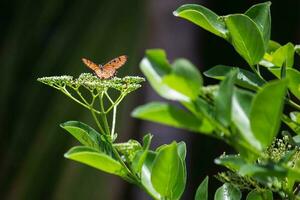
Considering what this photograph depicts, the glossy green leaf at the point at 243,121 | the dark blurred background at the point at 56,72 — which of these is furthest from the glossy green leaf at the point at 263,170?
the dark blurred background at the point at 56,72

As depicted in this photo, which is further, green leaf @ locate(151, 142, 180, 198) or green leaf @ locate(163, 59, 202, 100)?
green leaf @ locate(151, 142, 180, 198)

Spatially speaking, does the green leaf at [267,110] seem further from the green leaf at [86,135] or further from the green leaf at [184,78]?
the green leaf at [86,135]

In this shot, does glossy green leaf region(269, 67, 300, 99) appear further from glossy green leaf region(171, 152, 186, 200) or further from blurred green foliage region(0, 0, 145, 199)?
blurred green foliage region(0, 0, 145, 199)

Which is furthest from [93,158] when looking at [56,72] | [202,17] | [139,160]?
[56,72]

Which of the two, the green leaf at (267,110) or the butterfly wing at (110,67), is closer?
the green leaf at (267,110)

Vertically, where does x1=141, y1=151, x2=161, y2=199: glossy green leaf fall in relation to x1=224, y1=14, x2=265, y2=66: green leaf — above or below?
below

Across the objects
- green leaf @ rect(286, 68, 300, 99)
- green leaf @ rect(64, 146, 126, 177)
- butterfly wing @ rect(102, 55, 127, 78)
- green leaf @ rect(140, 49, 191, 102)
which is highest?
butterfly wing @ rect(102, 55, 127, 78)

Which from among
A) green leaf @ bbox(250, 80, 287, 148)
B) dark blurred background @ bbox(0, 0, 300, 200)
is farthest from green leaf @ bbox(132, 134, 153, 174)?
dark blurred background @ bbox(0, 0, 300, 200)

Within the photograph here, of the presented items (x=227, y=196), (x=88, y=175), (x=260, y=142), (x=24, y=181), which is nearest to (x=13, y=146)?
(x=24, y=181)
